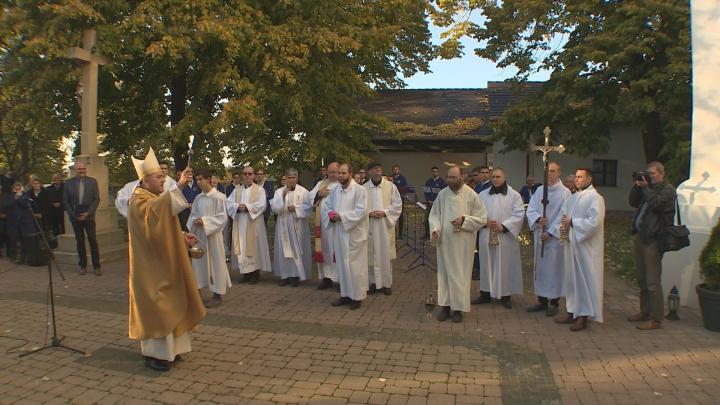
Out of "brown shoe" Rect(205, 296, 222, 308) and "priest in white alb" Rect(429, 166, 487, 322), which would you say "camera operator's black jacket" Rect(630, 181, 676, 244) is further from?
"brown shoe" Rect(205, 296, 222, 308)

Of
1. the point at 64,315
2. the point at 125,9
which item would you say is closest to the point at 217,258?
the point at 64,315

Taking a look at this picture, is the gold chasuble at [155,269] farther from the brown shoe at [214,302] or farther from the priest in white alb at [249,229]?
the priest in white alb at [249,229]

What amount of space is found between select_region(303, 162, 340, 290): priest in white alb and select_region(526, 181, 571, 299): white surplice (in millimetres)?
3106

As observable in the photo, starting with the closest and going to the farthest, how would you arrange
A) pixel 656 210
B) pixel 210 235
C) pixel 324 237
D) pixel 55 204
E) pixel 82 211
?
pixel 656 210, pixel 210 235, pixel 324 237, pixel 82 211, pixel 55 204

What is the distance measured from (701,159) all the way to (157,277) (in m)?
7.34

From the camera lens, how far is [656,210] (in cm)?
616

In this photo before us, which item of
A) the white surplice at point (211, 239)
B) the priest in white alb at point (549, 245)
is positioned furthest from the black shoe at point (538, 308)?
the white surplice at point (211, 239)

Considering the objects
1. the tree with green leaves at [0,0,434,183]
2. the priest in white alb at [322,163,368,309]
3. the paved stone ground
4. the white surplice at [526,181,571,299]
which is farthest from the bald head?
the white surplice at [526,181,571,299]

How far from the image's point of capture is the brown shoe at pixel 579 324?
623 cm

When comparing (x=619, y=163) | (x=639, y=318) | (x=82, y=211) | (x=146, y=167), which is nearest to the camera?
(x=146, y=167)

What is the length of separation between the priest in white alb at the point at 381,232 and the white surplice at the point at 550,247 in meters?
2.27

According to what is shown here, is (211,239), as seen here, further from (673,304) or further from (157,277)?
(673,304)

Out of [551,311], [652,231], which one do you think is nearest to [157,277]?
[551,311]

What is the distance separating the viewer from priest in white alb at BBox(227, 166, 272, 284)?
8.86 m
